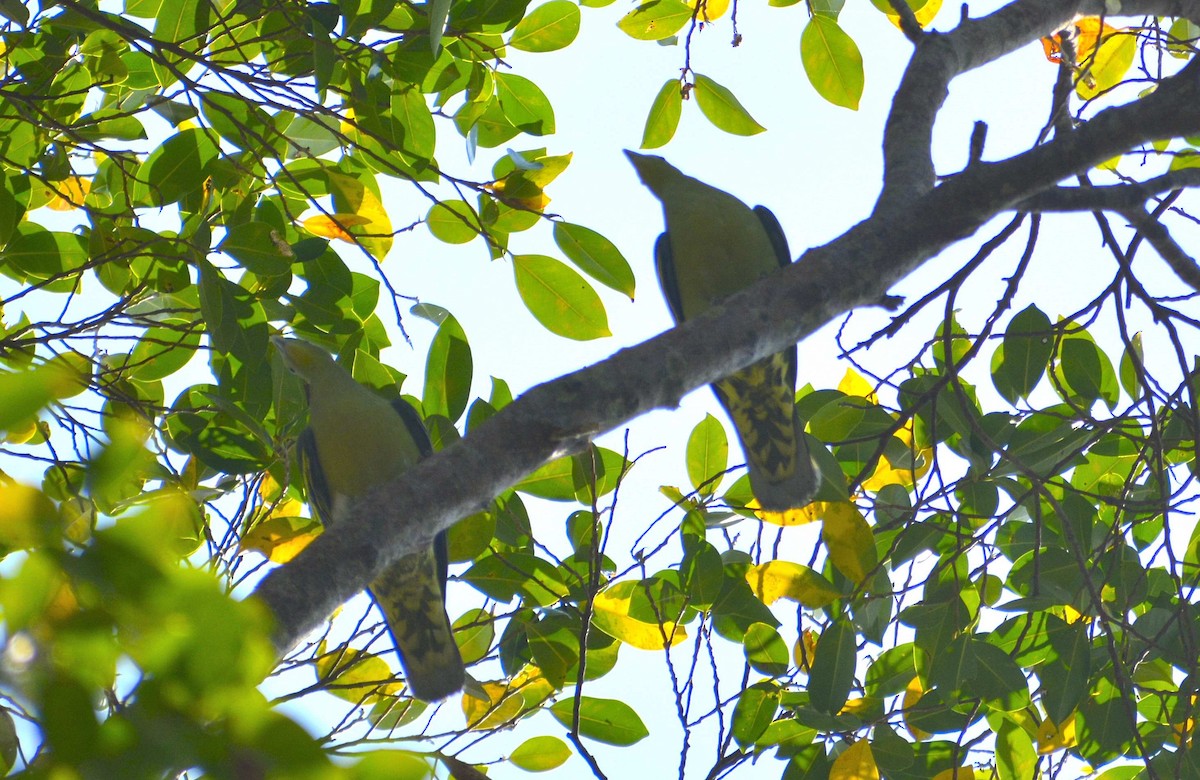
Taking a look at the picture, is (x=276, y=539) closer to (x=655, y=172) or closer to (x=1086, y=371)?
(x=655, y=172)

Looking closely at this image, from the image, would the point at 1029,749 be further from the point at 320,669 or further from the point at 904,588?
the point at 320,669

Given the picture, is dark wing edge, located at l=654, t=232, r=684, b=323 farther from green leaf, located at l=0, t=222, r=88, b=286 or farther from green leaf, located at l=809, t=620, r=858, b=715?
green leaf, located at l=0, t=222, r=88, b=286

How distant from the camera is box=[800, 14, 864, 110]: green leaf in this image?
3266mm

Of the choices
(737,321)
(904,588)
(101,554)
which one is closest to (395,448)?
(904,588)

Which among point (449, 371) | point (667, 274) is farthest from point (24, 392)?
point (667, 274)

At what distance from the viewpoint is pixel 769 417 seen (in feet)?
11.9

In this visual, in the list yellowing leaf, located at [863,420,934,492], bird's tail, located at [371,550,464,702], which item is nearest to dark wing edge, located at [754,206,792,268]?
yellowing leaf, located at [863,420,934,492]

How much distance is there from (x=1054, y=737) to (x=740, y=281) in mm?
1932

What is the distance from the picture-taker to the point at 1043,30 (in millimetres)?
2740

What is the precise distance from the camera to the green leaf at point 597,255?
2.80m

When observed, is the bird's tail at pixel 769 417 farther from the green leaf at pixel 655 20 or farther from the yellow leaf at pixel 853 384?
the green leaf at pixel 655 20

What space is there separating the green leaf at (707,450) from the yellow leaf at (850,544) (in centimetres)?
58

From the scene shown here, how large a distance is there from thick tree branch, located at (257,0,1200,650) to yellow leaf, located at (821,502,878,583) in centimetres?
93

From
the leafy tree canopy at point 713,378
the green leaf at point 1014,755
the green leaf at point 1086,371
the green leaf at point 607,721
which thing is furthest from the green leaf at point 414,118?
the green leaf at point 1014,755
